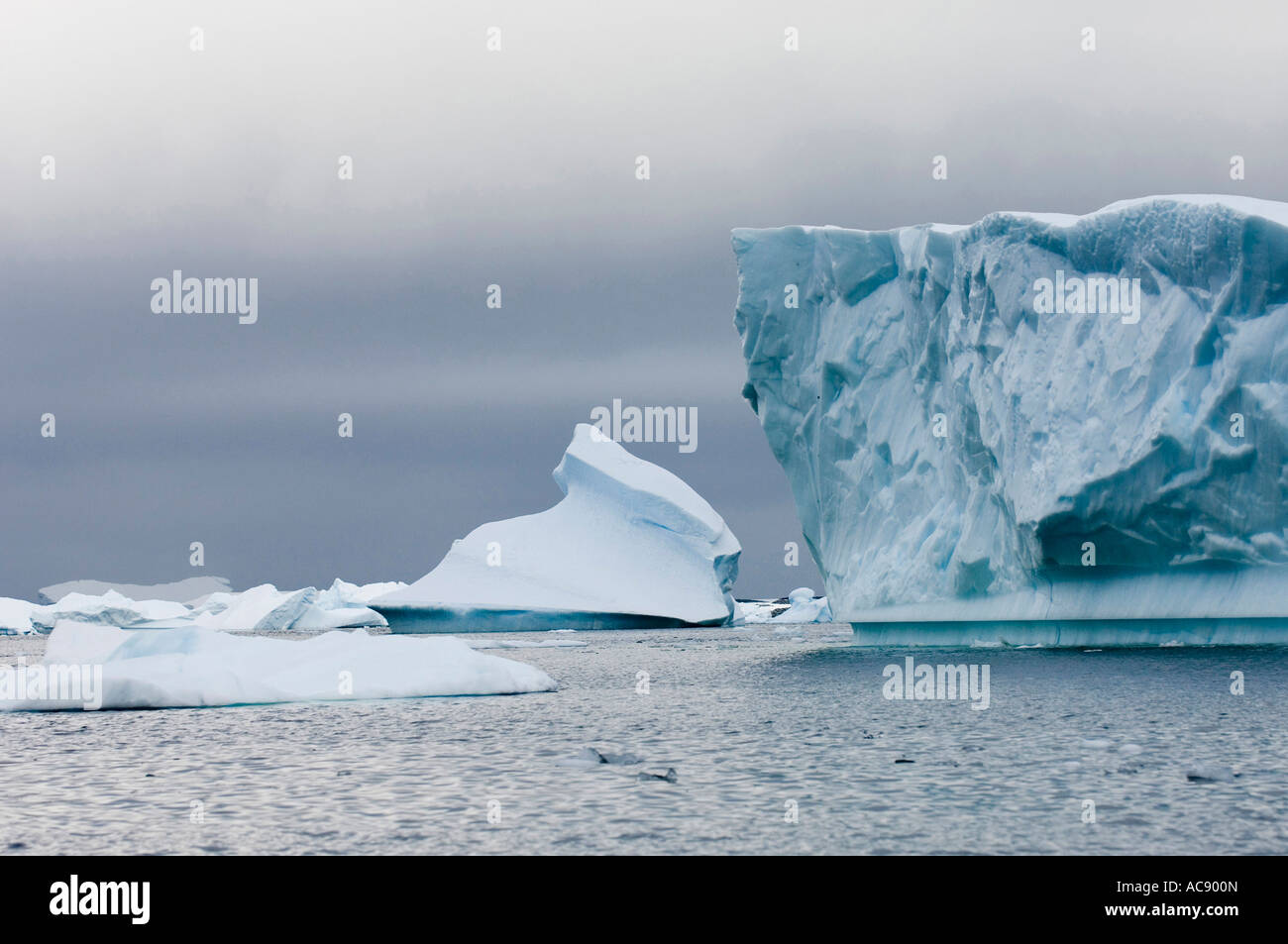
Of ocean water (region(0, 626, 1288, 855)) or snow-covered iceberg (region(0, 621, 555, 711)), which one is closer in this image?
ocean water (region(0, 626, 1288, 855))

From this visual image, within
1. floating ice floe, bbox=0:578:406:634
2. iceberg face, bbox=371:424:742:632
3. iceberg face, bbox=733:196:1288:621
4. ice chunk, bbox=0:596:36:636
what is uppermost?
iceberg face, bbox=733:196:1288:621

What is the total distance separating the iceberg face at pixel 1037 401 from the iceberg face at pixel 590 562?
51.3 ft

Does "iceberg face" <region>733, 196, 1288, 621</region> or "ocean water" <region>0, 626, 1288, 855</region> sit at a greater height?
"iceberg face" <region>733, 196, 1288, 621</region>

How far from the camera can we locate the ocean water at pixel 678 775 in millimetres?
6277

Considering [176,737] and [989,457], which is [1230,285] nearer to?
[989,457]

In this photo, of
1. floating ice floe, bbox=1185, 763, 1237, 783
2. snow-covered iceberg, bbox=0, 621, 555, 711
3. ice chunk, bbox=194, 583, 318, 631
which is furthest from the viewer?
ice chunk, bbox=194, 583, 318, 631

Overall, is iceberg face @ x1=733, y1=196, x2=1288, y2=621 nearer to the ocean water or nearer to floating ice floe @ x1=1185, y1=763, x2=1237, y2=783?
the ocean water

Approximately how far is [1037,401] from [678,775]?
12.5 meters

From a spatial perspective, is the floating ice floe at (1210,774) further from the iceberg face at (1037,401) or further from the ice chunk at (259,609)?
the ice chunk at (259,609)

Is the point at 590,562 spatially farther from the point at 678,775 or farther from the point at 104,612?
the point at 678,775

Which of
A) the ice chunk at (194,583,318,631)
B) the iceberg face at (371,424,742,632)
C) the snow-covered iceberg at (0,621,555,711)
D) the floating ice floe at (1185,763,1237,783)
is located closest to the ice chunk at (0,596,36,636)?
the ice chunk at (194,583,318,631)

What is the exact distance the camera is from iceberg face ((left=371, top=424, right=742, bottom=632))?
3922 cm

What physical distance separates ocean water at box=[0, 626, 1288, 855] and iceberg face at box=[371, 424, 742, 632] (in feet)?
80.1
